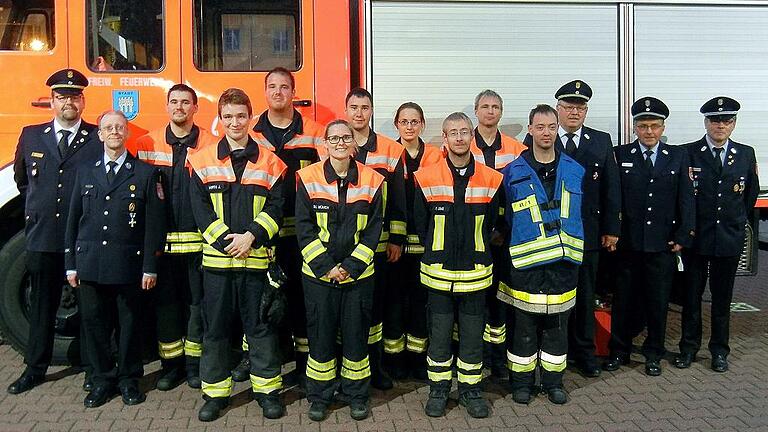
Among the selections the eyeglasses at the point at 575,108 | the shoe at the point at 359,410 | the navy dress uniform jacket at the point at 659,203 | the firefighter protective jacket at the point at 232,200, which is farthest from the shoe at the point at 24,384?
the navy dress uniform jacket at the point at 659,203

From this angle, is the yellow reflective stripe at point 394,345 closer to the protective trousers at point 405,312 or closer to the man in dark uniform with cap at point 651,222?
the protective trousers at point 405,312

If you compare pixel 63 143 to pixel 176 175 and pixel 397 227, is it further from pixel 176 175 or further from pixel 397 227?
pixel 397 227

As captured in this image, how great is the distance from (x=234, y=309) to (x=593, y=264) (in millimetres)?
2294

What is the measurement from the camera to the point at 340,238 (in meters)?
3.63

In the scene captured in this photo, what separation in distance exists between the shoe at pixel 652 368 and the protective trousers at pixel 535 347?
32.4 inches

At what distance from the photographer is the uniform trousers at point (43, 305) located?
4.05 m

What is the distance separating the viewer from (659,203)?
438cm

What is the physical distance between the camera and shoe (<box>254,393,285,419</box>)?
3.71m

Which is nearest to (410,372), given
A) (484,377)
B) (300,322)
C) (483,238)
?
(484,377)

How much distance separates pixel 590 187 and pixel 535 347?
3.60ft

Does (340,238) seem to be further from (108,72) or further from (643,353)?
(643,353)

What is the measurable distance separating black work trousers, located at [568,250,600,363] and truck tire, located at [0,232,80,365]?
335 centimetres

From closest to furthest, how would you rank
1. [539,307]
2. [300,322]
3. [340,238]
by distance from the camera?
[340,238] < [539,307] < [300,322]

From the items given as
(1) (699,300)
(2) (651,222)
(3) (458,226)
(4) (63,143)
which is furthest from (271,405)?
(1) (699,300)
